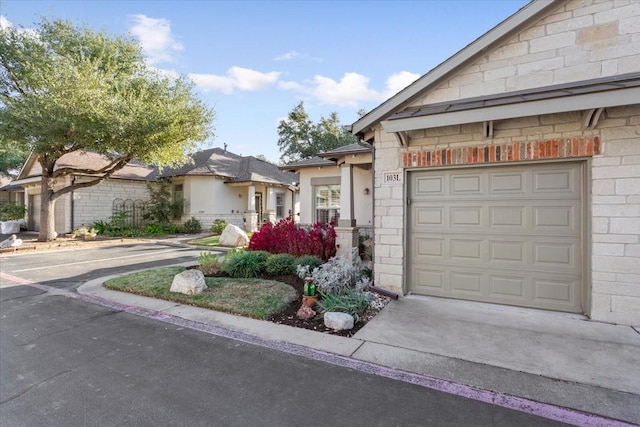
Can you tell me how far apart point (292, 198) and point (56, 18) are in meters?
15.3

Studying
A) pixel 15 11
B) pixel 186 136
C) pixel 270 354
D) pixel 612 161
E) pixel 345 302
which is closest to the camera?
pixel 270 354

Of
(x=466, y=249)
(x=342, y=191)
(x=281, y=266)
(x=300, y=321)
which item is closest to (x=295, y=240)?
(x=281, y=266)

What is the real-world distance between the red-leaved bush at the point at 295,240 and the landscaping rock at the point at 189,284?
104 inches

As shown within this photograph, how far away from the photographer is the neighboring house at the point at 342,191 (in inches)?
338

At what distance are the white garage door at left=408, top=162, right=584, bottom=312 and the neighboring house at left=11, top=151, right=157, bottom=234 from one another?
59.3 ft

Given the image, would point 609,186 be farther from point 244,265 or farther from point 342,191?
point 244,265

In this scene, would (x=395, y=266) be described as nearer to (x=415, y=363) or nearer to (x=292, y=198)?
(x=415, y=363)

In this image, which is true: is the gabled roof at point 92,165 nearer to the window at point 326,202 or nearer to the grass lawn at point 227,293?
the window at point 326,202

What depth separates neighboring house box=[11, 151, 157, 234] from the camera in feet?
57.2

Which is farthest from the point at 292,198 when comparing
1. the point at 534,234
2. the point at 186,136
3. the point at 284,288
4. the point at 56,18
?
the point at 534,234

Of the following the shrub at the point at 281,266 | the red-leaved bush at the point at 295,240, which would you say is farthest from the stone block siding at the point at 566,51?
the shrub at the point at 281,266

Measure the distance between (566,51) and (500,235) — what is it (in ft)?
9.75

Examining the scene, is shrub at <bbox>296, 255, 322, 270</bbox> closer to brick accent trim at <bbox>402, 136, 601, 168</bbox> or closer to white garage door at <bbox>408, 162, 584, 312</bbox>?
white garage door at <bbox>408, 162, 584, 312</bbox>

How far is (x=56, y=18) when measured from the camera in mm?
13906
